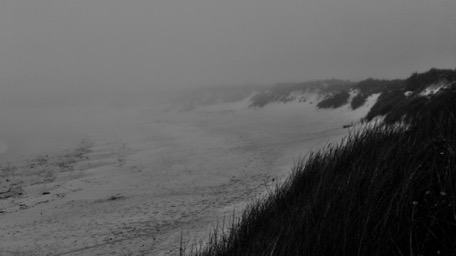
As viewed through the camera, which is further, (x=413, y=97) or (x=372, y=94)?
(x=372, y=94)

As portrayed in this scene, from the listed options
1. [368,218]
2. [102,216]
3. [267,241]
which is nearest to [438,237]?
[368,218]

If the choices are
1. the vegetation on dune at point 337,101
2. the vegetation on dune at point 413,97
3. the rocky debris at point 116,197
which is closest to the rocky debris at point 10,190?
the rocky debris at point 116,197

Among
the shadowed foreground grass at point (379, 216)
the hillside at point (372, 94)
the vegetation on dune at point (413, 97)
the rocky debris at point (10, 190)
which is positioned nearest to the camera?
the shadowed foreground grass at point (379, 216)

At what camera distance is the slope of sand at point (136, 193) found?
246 inches

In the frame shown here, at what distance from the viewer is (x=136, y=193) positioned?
922 cm

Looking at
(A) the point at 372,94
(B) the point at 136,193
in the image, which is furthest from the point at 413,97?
(B) the point at 136,193

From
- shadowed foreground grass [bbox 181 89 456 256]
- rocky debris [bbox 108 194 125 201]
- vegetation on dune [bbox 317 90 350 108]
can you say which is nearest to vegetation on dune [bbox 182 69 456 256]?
shadowed foreground grass [bbox 181 89 456 256]

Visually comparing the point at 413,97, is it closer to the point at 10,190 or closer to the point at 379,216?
the point at 379,216

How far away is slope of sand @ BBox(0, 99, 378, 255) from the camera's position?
6.24 metres

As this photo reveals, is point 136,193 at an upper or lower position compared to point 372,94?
lower

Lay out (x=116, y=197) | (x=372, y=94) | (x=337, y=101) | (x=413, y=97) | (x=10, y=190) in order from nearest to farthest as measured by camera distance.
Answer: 1. (x=116, y=197)
2. (x=10, y=190)
3. (x=413, y=97)
4. (x=372, y=94)
5. (x=337, y=101)

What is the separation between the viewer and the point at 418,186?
312 centimetres

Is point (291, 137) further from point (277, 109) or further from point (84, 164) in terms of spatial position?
point (277, 109)

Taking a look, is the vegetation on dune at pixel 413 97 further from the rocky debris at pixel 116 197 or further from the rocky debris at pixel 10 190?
the rocky debris at pixel 10 190
